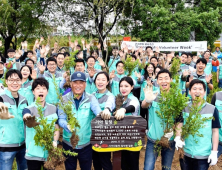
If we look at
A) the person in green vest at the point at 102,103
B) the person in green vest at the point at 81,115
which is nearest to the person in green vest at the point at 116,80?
the person in green vest at the point at 102,103

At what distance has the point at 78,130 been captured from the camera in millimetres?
3121

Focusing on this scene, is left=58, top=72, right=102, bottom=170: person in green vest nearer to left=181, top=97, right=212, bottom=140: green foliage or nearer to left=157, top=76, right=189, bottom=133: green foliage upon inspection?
left=157, top=76, right=189, bottom=133: green foliage

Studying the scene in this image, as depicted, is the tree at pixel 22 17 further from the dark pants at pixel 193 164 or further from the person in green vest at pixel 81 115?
the dark pants at pixel 193 164

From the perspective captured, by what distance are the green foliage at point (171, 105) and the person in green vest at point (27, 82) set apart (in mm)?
2508

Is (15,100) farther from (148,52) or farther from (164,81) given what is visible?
(148,52)

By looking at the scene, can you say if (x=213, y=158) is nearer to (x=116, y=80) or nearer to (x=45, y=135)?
(x=45, y=135)

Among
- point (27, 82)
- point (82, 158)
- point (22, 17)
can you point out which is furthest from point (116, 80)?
point (22, 17)

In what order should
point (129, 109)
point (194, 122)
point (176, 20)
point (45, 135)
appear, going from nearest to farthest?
point (45, 135) → point (194, 122) → point (129, 109) → point (176, 20)

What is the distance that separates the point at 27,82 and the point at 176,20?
1196 centimetres

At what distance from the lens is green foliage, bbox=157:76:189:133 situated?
9.57ft

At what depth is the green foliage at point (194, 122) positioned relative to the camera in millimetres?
2838

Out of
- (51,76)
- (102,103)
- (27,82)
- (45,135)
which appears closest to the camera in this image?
(45,135)

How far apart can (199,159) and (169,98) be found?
0.92 m

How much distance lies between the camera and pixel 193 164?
3.14 metres
